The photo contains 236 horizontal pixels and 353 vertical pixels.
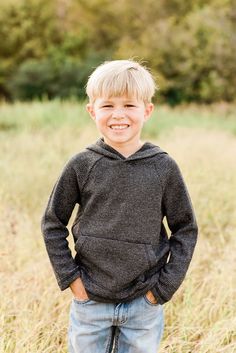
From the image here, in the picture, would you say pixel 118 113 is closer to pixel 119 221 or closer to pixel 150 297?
pixel 119 221

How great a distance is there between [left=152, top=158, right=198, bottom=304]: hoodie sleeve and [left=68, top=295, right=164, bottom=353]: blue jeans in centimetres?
9

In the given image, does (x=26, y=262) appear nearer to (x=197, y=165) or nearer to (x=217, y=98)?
(x=197, y=165)

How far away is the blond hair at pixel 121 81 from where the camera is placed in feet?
6.48

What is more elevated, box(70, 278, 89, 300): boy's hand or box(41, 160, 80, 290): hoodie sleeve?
box(41, 160, 80, 290): hoodie sleeve

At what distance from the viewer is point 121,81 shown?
6.47ft

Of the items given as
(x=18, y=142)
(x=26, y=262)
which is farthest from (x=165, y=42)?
(x=26, y=262)

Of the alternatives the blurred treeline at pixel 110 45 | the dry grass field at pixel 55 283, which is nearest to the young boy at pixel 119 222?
the dry grass field at pixel 55 283

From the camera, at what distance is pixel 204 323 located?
118 inches

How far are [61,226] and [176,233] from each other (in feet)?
1.45

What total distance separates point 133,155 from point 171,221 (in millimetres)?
304

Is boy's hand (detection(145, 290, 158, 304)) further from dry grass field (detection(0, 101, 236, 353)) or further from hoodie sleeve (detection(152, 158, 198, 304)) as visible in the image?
dry grass field (detection(0, 101, 236, 353))

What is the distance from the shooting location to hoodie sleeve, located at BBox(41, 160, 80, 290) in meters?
2.03

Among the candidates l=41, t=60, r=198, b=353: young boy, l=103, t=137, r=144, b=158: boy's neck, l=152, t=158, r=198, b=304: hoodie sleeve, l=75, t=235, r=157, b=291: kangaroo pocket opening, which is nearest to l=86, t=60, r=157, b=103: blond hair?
l=41, t=60, r=198, b=353: young boy

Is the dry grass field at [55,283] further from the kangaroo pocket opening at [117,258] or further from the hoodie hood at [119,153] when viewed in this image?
the hoodie hood at [119,153]
